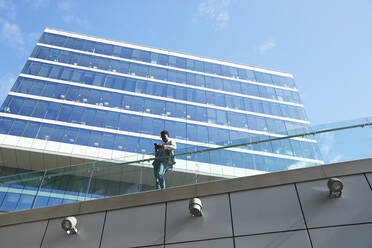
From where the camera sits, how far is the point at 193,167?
8773 millimetres

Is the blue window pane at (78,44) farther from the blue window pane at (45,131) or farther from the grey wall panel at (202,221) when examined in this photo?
the grey wall panel at (202,221)

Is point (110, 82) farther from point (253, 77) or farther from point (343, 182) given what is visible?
point (343, 182)

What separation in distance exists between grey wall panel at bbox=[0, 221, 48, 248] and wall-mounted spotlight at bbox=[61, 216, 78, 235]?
798 millimetres

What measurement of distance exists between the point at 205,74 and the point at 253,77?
7000 millimetres

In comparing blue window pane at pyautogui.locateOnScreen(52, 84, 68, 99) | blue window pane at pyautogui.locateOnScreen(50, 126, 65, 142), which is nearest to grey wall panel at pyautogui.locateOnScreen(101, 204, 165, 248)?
blue window pane at pyautogui.locateOnScreen(50, 126, 65, 142)

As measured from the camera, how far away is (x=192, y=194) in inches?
279

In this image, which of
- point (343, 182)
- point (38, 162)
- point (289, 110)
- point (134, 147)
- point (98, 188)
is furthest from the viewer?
point (289, 110)

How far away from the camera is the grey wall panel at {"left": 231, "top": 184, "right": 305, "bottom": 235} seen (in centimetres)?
605

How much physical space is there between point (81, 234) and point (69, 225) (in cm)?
35

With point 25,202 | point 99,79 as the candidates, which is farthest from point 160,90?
point 25,202

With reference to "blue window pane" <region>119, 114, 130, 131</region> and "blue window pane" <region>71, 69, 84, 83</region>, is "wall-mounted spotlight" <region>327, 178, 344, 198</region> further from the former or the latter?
"blue window pane" <region>71, 69, 84, 83</region>

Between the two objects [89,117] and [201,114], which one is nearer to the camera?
[89,117]

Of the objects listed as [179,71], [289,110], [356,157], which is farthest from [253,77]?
[356,157]

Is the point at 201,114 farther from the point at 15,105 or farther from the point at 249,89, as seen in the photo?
the point at 15,105
